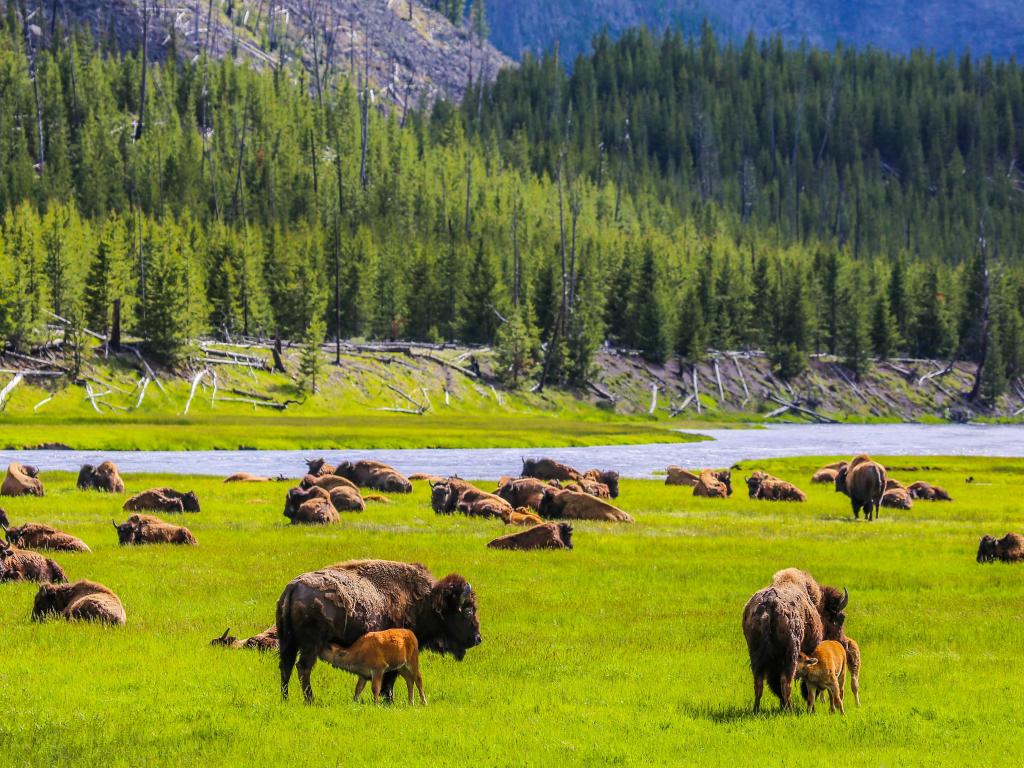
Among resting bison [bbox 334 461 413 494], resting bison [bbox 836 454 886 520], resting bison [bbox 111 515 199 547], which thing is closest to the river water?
resting bison [bbox 334 461 413 494]

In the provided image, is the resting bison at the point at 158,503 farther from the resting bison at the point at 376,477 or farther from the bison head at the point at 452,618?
the bison head at the point at 452,618

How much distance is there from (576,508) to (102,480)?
18.6 metres

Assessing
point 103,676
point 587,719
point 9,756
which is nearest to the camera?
point 9,756

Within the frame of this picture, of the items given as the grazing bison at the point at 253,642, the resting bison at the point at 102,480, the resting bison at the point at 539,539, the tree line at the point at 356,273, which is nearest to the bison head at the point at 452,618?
the grazing bison at the point at 253,642

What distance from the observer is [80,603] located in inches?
805

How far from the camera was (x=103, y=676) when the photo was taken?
16.3 metres

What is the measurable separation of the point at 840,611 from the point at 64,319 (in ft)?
359

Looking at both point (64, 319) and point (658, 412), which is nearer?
point (64, 319)

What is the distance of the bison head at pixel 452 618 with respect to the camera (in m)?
16.2

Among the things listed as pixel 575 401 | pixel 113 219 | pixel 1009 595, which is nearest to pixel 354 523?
pixel 1009 595

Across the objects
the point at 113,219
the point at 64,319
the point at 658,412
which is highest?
the point at 113,219

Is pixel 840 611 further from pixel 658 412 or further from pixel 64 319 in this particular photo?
pixel 658 412

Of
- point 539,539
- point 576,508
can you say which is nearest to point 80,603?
point 539,539

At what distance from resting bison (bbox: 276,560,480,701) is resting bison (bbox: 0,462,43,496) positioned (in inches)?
1197
